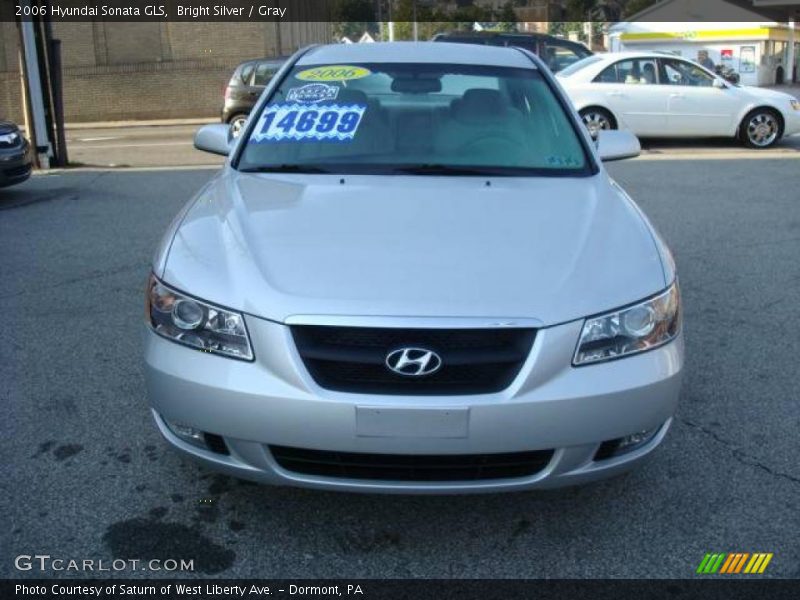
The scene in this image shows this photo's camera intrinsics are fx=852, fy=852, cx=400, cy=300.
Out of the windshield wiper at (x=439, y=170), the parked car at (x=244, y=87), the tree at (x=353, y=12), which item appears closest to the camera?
the windshield wiper at (x=439, y=170)

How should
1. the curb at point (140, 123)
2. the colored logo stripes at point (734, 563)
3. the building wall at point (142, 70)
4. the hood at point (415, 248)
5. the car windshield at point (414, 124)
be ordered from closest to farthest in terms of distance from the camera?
the hood at point (415, 248) < the colored logo stripes at point (734, 563) < the car windshield at point (414, 124) < the curb at point (140, 123) < the building wall at point (142, 70)

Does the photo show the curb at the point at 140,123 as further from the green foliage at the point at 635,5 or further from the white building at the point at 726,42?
the green foliage at the point at 635,5

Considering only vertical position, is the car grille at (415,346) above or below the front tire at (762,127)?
above

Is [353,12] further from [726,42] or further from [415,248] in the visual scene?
[415,248]

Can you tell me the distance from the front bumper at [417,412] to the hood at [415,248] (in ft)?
0.56

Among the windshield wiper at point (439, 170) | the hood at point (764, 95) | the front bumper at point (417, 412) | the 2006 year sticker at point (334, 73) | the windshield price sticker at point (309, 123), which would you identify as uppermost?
the 2006 year sticker at point (334, 73)

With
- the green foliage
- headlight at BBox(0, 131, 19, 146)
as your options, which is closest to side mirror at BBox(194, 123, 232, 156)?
headlight at BBox(0, 131, 19, 146)

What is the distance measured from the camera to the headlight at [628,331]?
2.64 m

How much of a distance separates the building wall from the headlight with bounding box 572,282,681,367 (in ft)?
78.3

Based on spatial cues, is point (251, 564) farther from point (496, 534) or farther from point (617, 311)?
point (617, 311)

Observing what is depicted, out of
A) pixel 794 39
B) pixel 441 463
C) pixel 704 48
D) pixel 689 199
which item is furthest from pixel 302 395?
pixel 794 39

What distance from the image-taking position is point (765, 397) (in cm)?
400

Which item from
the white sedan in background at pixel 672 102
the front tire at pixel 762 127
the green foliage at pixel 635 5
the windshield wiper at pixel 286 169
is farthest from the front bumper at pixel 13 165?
the green foliage at pixel 635 5

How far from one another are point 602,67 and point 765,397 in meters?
10.7
